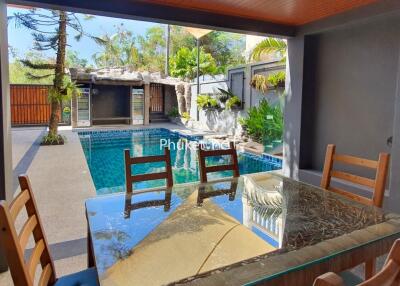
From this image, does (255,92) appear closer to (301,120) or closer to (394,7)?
(301,120)

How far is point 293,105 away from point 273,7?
1630mm

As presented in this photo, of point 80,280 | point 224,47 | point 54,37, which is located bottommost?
point 80,280

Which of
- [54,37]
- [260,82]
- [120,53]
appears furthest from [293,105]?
[120,53]

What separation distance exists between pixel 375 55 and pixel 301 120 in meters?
1.24

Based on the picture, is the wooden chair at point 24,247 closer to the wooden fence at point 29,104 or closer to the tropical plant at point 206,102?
the tropical plant at point 206,102

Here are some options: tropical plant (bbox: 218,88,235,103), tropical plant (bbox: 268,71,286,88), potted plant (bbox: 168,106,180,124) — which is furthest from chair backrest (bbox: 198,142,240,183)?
potted plant (bbox: 168,106,180,124)

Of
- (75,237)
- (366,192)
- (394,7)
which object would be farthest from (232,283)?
(394,7)

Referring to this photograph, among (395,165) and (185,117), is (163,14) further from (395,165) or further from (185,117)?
(185,117)

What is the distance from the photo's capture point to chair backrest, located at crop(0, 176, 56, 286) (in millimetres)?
1212

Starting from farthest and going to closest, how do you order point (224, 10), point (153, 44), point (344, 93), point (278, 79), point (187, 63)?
point (153, 44) → point (187, 63) → point (278, 79) → point (344, 93) → point (224, 10)

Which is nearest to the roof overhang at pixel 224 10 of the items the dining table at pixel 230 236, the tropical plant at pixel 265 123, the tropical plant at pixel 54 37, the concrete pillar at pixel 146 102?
the dining table at pixel 230 236

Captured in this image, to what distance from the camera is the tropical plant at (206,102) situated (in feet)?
40.1

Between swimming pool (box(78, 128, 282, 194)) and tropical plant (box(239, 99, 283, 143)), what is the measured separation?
2.50 feet

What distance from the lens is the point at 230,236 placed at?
1.67 m
